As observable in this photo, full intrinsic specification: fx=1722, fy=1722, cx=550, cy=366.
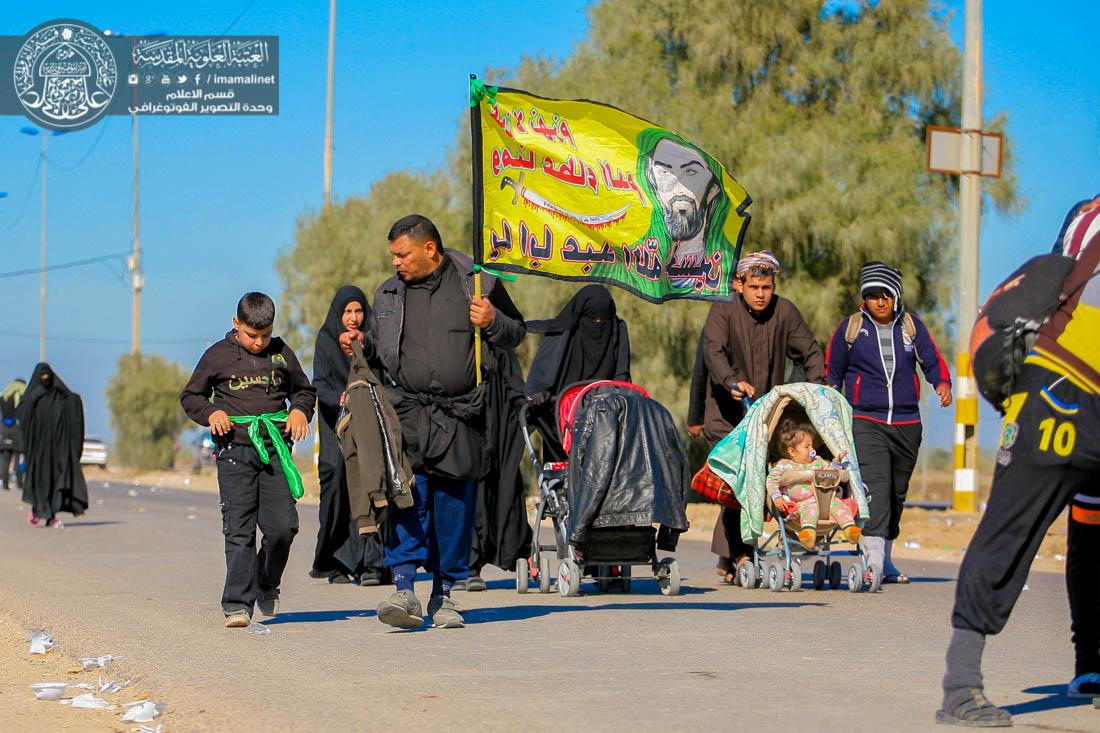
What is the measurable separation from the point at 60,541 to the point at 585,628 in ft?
34.6

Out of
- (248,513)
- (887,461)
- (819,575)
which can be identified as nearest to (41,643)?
(248,513)

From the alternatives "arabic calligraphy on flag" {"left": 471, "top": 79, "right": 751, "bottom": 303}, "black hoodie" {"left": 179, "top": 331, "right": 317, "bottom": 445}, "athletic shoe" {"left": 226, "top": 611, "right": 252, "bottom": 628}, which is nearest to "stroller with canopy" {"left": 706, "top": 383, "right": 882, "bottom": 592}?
"arabic calligraphy on flag" {"left": 471, "top": 79, "right": 751, "bottom": 303}

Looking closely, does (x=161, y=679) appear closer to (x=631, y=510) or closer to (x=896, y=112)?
(x=631, y=510)

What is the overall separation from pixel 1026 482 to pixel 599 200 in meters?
5.28

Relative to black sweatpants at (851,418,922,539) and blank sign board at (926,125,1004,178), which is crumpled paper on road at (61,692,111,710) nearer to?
black sweatpants at (851,418,922,539)

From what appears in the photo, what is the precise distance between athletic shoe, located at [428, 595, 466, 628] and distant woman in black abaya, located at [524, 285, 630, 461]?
2.90 metres

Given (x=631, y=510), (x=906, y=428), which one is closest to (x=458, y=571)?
(x=631, y=510)

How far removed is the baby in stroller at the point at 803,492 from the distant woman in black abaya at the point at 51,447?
1244cm

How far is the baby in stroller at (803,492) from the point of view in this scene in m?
11.2

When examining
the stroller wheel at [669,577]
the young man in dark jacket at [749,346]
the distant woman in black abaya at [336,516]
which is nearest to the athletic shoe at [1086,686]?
the stroller wheel at [669,577]

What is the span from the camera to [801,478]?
37.1ft

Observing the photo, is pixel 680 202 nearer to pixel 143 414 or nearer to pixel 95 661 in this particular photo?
pixel 95 661

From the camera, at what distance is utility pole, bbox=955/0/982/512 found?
67.9 ft

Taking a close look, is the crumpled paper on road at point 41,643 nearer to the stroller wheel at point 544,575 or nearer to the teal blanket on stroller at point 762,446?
the stroller wheel at point 544,575
